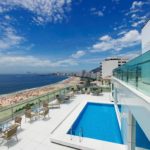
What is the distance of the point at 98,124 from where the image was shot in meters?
10.8

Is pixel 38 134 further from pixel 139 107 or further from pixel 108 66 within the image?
pixel 108 66

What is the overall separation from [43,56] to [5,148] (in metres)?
85.2

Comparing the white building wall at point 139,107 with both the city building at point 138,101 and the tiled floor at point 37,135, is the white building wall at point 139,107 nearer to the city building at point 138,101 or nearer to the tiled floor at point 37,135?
the city building at point 138,101

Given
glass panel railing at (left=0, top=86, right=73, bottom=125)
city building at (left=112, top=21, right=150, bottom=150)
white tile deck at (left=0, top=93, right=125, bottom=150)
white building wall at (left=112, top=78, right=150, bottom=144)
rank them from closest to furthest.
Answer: white building wall at (left=112, top=78, right=150, bottom=144) → city building at (left=112, top=21, right=150, bottom=150) → white tile deck at (left=0, top=93, right=125, bottom=150) → glass panel railing at (left=0, top=86, right=73, bottom=125)

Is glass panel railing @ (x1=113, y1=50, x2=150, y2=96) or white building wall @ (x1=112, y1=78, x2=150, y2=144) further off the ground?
glass panel railing @ (x1=113, y1=50, x2=150, y2=96)

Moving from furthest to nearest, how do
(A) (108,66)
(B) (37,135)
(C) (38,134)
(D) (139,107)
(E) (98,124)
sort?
(A) (108,66)
(E) (98,124)
(C) (38,134)
(B) (37,135)
(D) (139,107)

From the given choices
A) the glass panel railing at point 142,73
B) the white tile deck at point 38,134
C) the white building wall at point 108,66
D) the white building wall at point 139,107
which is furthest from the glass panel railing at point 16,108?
the white building wall at point 108,66

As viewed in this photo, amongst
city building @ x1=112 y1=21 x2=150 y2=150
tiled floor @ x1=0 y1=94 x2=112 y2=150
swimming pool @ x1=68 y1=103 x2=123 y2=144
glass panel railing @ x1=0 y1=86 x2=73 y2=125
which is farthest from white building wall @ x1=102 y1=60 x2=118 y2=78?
city building @ x1=112 y1=21 x2=150 y2=150

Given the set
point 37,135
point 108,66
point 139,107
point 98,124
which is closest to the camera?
point 139,107

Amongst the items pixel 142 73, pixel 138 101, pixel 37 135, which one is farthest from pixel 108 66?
pixel 138 101

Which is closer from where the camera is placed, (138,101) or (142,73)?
(138,101)

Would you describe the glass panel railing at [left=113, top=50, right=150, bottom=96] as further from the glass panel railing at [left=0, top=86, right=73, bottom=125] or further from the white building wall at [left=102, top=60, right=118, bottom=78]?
the white building wall at [left=102, top=60, right=118, bottom=78]

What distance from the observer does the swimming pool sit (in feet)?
29.2

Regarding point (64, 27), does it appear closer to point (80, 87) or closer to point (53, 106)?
point (80, 87)
